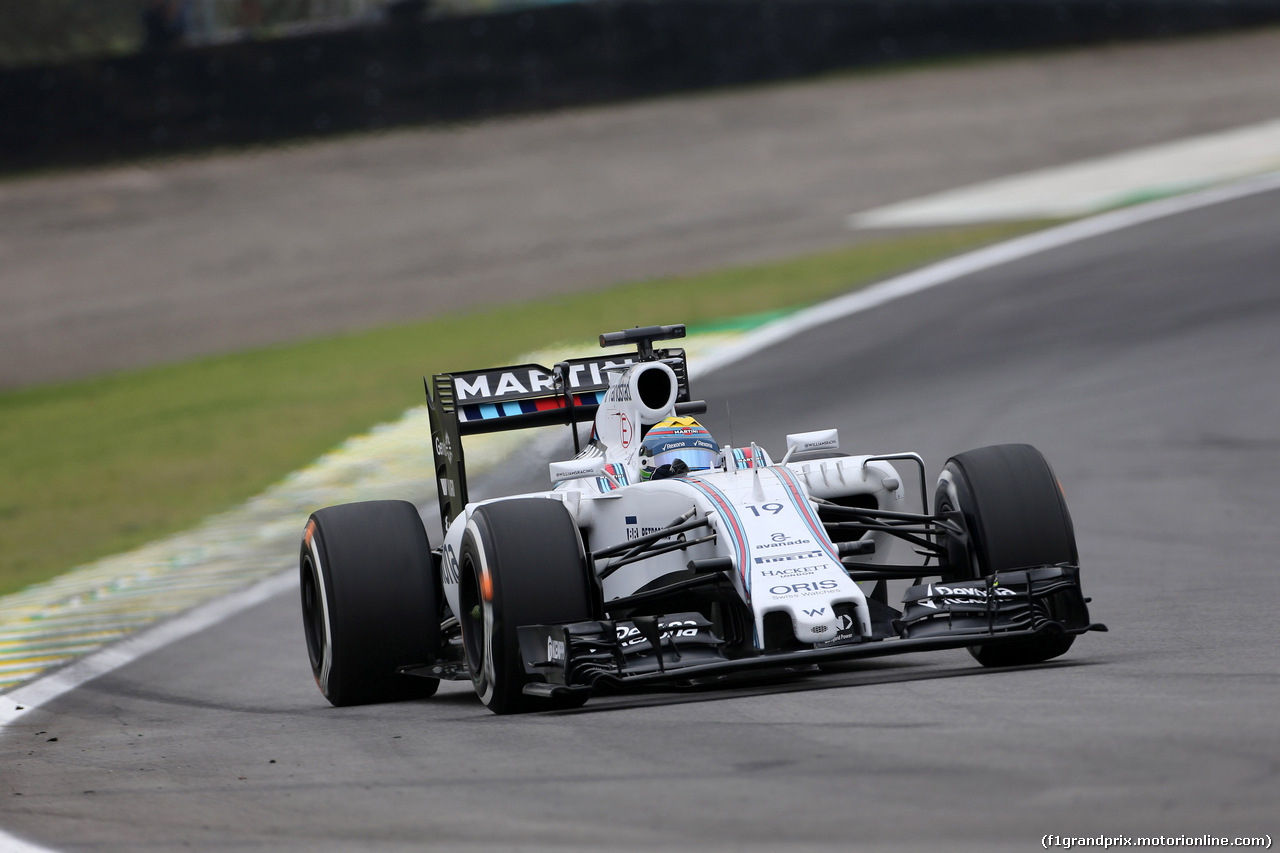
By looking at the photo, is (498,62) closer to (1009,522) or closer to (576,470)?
(576,470)

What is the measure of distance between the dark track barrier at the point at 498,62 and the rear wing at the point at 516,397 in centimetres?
2299

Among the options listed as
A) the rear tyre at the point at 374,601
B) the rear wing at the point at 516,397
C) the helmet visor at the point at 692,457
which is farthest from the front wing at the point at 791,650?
the rear wing at the point at 516,397

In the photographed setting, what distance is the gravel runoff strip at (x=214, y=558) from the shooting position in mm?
12414

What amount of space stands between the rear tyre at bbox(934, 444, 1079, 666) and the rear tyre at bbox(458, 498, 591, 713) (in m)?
1.82

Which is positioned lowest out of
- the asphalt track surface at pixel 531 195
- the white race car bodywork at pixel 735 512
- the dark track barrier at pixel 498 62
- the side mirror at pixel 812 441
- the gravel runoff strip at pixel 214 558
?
the gravel runoff strip at pixel 214 558

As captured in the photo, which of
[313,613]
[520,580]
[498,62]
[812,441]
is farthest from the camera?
[498,62]

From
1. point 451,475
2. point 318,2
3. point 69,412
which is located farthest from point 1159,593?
point 318,2

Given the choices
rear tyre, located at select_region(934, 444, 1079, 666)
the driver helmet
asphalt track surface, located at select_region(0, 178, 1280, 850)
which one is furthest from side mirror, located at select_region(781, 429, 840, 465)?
asphalt track surface, located at select_region(0, 178, 1280, 850)

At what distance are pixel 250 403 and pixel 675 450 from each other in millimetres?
13820

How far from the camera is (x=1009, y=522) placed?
799 centimetres

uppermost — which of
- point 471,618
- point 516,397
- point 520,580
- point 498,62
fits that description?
point 498,62

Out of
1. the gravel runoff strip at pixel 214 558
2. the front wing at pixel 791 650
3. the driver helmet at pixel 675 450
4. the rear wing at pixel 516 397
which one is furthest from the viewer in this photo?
the gravel runoff strip at pixel 214 558

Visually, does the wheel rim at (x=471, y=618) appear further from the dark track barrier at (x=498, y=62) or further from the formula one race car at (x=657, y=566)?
the dark track barrier at (x=498, y=62)

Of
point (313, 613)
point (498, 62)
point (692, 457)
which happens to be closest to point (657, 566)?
point (692, 457)
